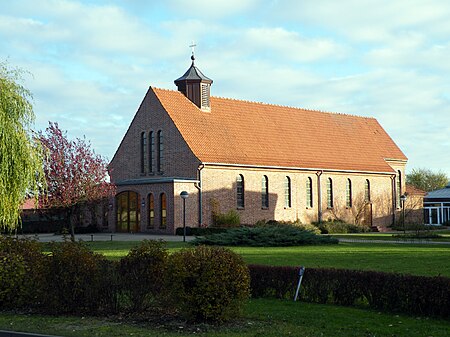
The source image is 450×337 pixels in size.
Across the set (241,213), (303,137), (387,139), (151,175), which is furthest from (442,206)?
(151,175)

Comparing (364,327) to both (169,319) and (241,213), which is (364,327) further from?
(241,213)

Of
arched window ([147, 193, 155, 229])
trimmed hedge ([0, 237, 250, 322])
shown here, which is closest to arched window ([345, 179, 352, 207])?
arched window ([147, 193, 155, 229])

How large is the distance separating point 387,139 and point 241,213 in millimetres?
23921

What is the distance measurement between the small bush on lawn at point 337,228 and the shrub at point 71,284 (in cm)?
3621

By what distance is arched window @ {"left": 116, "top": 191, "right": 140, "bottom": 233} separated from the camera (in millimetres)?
47531

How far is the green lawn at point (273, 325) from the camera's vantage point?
11117 millimetres

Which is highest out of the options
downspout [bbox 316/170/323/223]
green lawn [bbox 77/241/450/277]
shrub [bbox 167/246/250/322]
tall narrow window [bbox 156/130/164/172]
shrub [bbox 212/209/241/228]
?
tall narrow window [bbox 156/130/164/172]

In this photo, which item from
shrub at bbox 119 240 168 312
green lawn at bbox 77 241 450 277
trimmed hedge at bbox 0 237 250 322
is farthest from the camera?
green lawn at bbox 77 241 450 277

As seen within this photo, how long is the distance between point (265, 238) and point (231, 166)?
1505 cm

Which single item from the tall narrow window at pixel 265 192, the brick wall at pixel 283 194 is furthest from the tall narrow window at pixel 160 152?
the tall narrow window at pixel 265 192

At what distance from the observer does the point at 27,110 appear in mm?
23375

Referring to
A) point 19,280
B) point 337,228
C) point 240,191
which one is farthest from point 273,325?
point 337,228

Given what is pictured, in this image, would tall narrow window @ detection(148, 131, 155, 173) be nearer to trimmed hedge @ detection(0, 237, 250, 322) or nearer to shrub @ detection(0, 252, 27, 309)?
trimmed hedge @ detection(0, 237, 250, 322)

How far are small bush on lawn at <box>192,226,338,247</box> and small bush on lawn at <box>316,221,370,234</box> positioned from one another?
15257mm
